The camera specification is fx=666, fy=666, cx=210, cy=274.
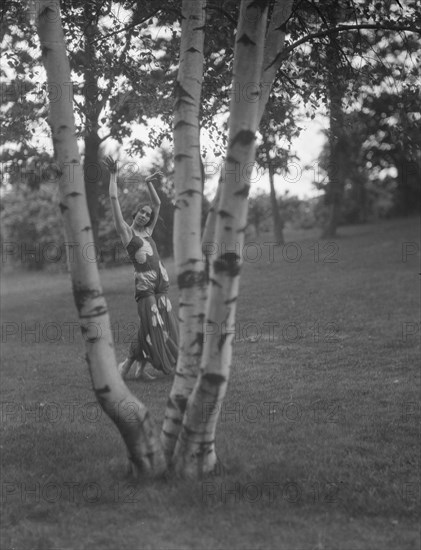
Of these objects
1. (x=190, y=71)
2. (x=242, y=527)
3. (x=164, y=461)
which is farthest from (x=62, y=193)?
(x=242, y=527)

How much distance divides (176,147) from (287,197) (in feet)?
Answer: 147

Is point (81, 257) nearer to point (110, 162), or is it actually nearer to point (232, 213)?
point (232, 213)

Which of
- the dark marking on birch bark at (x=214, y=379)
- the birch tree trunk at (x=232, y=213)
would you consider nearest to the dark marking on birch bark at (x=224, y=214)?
the birch tree trunk at (x=232, y=213)

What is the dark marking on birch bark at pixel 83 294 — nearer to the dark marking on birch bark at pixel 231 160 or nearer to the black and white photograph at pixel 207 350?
the black and white photograph at pixel 207 350

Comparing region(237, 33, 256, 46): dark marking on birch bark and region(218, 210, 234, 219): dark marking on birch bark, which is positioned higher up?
region(237, 33, 256, 46): dark marking on birch bark

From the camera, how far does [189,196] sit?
570cm

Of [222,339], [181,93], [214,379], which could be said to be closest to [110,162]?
[181,93]

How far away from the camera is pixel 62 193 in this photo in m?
5.41

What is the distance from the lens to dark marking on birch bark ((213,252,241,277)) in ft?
17.8

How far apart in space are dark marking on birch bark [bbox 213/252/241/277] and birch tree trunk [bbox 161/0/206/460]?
1.28 ft

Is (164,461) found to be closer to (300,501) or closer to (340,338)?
(300,501)

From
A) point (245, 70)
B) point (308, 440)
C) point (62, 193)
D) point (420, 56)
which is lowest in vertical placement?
point (308, 440)

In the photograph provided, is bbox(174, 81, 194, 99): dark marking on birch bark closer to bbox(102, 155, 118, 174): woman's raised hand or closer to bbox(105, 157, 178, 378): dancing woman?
bbox(102, 155, 118, 174): woman's raised hand

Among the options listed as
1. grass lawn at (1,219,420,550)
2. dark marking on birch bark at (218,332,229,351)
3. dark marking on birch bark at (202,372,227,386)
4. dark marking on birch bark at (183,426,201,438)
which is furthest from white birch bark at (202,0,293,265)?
grass lawn at (1,219,420,550)
